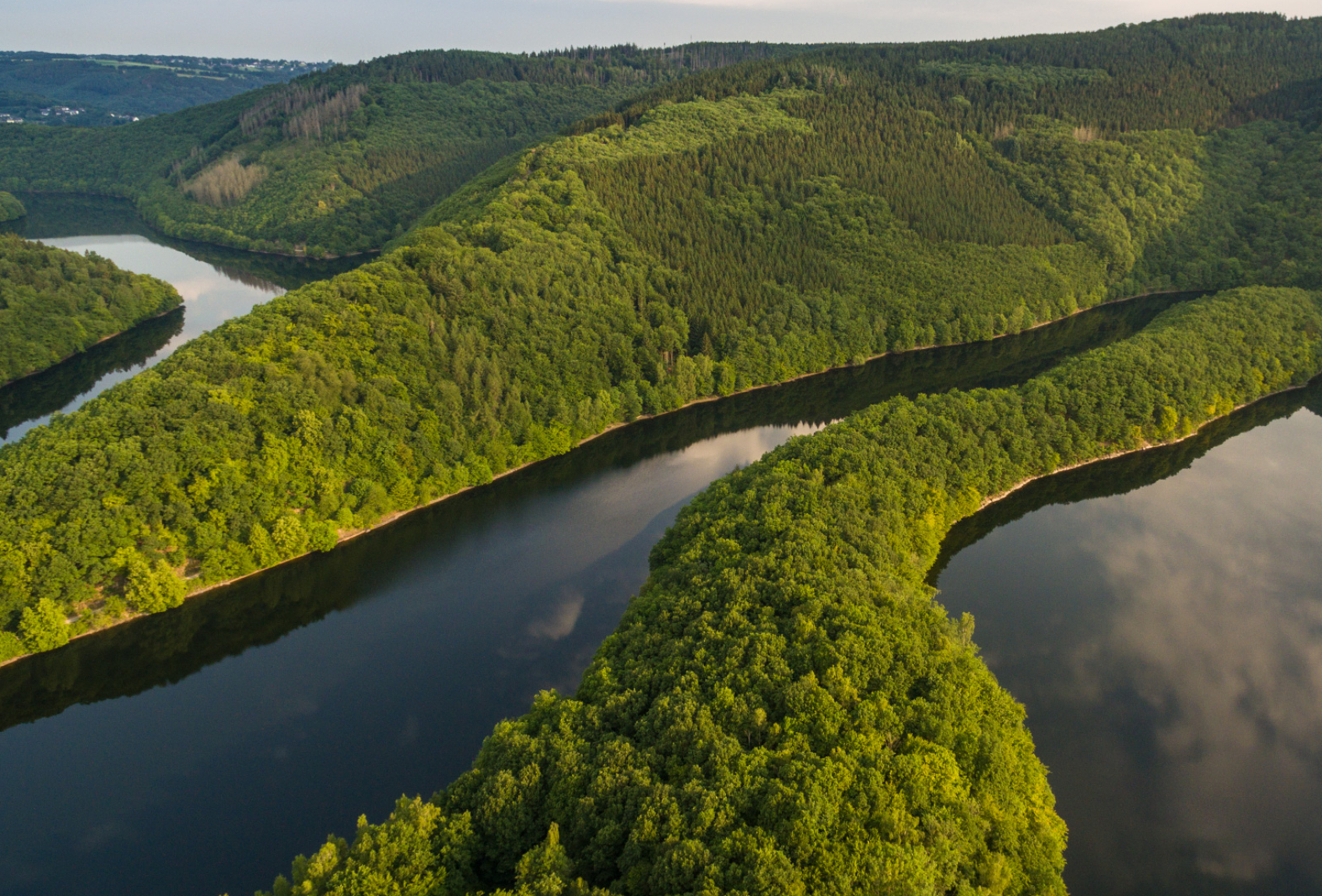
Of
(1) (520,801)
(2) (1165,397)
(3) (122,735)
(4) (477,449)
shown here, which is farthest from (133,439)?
(2) (1165,397)

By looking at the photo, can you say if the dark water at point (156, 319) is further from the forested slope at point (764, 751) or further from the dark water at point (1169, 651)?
the dark water at point (1169, 651)

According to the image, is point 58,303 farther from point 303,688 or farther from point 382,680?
point 382,680

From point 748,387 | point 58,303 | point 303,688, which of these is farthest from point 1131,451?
point 58,303

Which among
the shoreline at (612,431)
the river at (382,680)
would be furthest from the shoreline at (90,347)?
the river at (382,680)

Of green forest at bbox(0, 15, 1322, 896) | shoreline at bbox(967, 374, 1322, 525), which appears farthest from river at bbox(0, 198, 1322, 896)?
green forest at bbox(0, 15, 1322, 896)

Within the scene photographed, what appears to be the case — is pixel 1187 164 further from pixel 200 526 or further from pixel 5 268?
pixel 5 268

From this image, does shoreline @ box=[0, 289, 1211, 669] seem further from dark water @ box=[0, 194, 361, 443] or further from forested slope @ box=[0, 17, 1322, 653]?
dark water @ box=[0, 194, 361, 443]
